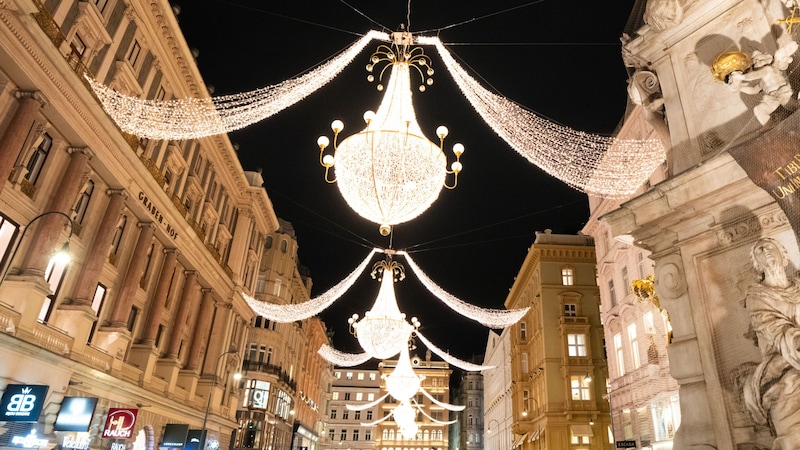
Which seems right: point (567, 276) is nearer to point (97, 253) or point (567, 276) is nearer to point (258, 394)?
point (258, 394)

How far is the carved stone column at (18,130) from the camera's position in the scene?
1446cm

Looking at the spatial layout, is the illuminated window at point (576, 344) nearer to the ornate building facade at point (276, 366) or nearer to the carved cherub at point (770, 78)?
the ornate building facade at point (276, 366)

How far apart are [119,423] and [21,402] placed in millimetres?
6005

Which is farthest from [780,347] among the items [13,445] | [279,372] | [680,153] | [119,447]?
[279,372]

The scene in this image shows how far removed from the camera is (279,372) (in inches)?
1854

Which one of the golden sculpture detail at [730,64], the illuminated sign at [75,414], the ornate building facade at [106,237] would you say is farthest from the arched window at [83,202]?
the golden sculpture detail at [730,64]

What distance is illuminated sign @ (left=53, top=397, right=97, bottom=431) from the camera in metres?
16.5

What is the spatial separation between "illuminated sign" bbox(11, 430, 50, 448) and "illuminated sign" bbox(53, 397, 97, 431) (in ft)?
3.32

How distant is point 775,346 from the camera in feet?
17.7

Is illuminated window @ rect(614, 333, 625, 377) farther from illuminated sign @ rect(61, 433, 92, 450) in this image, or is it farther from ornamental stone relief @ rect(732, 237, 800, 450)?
illuminated sign @ rect(61, 433, 92, 450)

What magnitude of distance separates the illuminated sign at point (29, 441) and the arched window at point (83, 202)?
851 cm

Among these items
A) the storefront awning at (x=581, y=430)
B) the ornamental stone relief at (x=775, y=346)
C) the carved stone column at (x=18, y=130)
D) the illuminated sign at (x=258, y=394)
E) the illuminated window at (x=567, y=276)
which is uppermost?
the illuminated window at (x=567, y=276)

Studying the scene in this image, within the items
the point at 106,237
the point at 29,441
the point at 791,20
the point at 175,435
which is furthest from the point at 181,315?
the point at 791,20

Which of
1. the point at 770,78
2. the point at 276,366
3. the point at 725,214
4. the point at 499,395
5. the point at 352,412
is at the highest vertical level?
the point at 499,395
